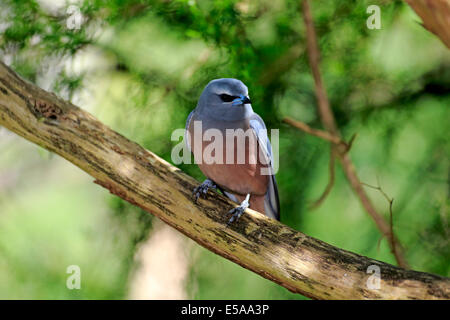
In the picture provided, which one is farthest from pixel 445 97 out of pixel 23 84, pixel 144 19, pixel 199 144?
pixel 23 84

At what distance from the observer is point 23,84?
2.61 meters

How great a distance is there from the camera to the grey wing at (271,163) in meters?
2.87

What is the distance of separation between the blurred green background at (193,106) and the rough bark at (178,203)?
83cm

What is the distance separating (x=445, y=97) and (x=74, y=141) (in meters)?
2.80

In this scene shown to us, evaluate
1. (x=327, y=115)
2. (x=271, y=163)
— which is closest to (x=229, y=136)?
(x=271, y=163)

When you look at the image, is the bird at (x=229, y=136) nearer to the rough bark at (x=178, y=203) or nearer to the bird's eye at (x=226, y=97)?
the bird's eye at (x=226, y=97)

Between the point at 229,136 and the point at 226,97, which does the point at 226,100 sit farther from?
the point at 229,136

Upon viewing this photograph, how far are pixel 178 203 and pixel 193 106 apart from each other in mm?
1232

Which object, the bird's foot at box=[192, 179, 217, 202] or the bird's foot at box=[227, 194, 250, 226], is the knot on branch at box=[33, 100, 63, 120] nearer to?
the bird's foot at box=[192, 179, 217, 202]

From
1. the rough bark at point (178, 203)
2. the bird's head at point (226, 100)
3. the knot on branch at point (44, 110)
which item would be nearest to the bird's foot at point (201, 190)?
the rough bark at point (178, 203)

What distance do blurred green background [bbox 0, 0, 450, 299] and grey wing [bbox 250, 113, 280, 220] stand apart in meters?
0.43

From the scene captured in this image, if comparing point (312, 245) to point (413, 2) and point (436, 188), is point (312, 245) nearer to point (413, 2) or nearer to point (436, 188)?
point (413, 2)

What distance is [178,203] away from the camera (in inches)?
97.7
